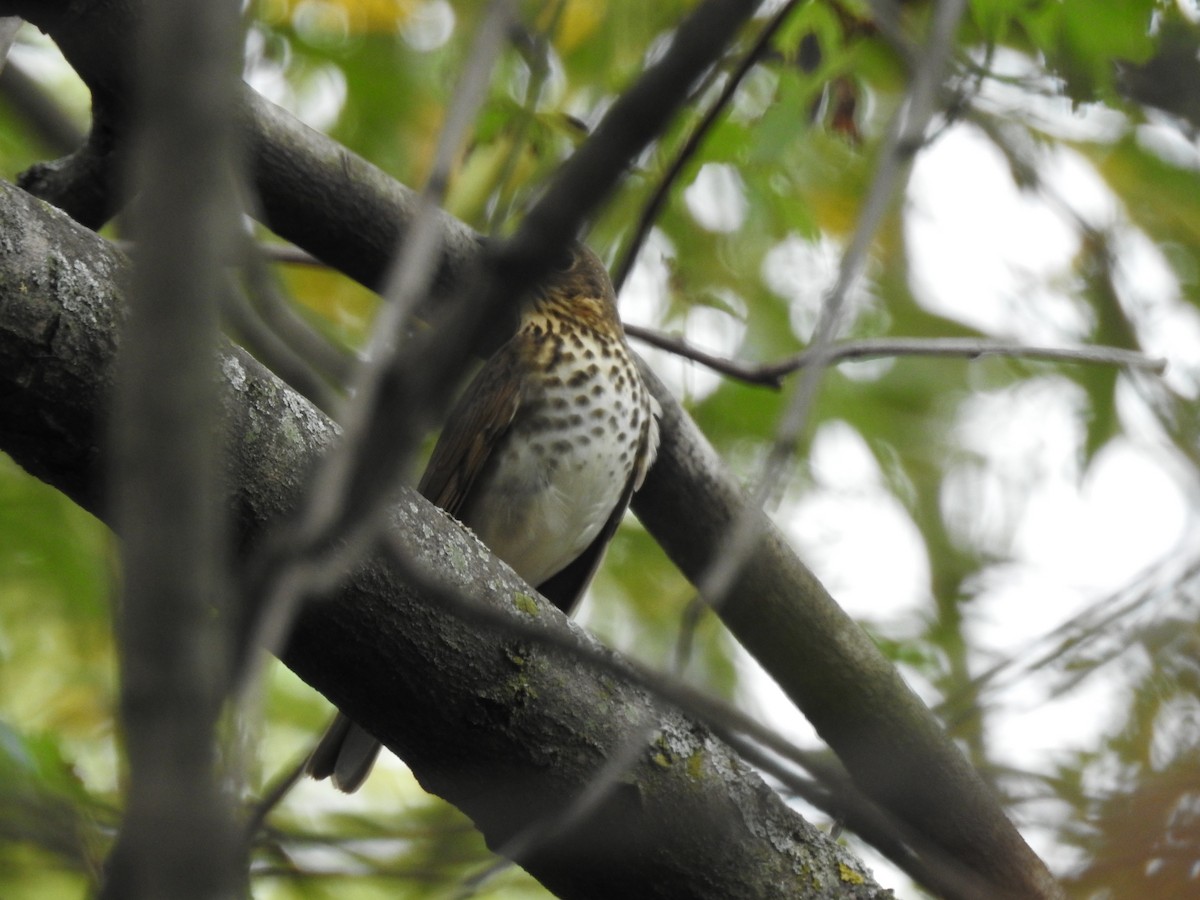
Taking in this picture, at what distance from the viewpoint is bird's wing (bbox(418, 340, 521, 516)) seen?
12.4ft

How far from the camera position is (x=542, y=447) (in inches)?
151

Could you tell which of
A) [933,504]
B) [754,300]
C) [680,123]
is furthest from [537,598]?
[933,504]

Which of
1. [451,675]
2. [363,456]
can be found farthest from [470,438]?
[363,456]

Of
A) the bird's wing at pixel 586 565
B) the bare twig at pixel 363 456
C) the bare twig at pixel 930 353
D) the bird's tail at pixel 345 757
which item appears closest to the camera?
the bare twig at pixel 363 456

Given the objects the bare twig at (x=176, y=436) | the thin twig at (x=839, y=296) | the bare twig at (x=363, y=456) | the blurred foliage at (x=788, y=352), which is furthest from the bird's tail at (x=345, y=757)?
the bare twig at (x=176, y=436)

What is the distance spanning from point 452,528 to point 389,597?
28cm

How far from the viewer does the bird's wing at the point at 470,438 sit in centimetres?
378

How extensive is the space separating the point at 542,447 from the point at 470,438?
0.22 meters

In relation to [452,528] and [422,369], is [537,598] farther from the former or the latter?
[422,369]

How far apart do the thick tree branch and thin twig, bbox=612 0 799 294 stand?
731mm

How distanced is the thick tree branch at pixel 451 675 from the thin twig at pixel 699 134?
731 millimetres

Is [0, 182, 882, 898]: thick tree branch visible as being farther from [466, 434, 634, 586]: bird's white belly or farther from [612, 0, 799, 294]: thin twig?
[466, 434, 634, 586]: bird's white belly

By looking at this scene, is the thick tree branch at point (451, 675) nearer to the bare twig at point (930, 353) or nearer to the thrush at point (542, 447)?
the bare twig at point (930, 353)

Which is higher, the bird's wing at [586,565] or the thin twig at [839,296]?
the bird's wing at [586,565]
